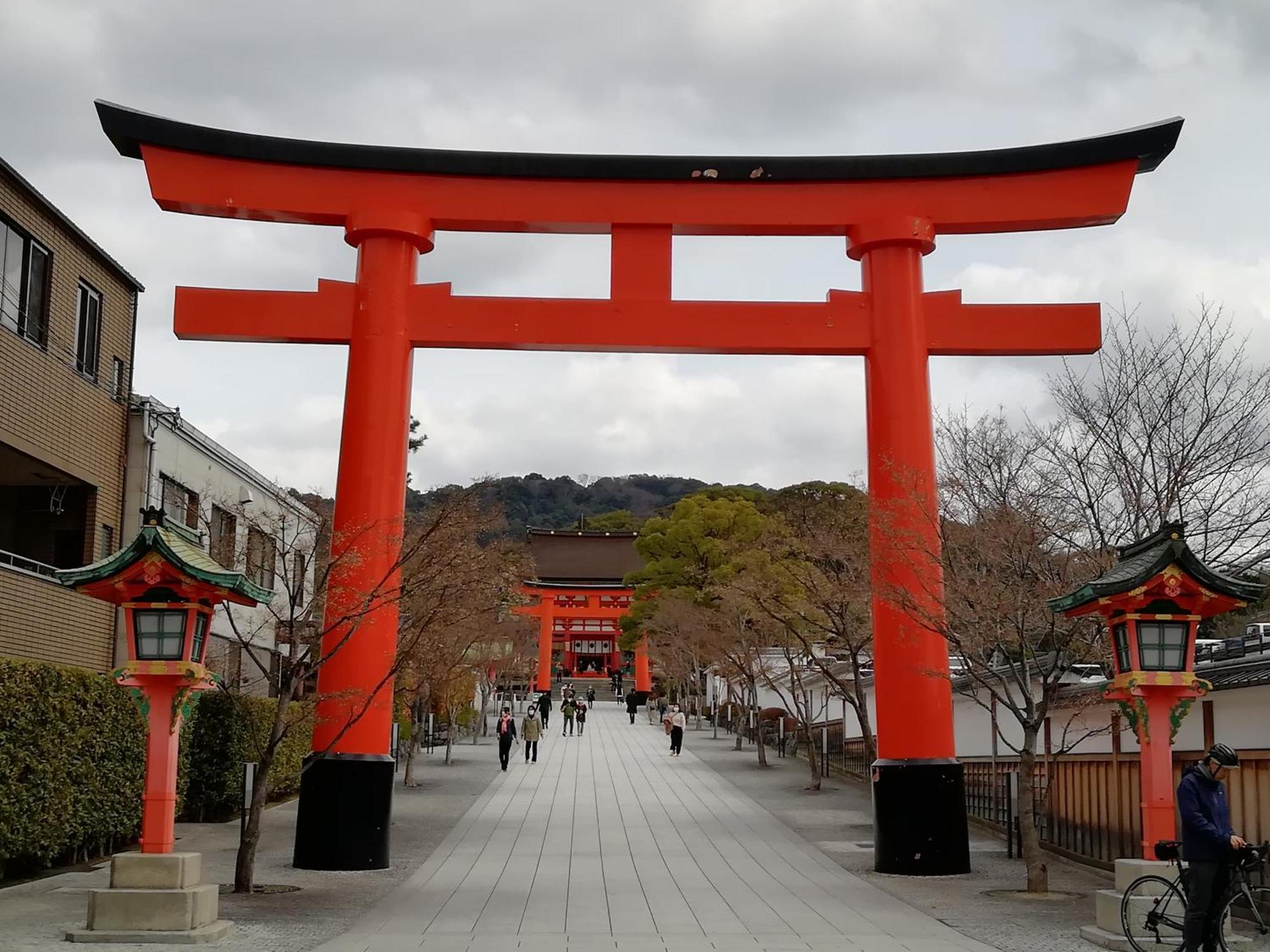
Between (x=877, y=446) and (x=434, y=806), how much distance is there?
1176cm

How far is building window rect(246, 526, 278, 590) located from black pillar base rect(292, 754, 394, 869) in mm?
2427

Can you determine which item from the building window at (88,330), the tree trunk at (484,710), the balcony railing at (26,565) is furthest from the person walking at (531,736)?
the building window at (88,330)

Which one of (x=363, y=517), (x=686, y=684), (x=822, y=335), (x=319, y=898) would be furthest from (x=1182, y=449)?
(x=686, y=684)

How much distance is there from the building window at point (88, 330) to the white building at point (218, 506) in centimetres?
134

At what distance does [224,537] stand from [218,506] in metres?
4.20

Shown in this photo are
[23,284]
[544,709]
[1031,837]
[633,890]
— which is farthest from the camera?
[544,709]

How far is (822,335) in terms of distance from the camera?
51.5ft

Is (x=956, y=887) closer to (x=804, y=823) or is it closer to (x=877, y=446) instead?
(x=877, y=446)

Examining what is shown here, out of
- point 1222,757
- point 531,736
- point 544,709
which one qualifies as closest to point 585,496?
point 544,709

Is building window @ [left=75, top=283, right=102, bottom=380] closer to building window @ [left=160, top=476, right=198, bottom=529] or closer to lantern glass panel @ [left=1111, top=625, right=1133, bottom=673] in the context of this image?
building window @ [left=160, top=476, right=198, bottom=529]

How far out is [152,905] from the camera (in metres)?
10.8

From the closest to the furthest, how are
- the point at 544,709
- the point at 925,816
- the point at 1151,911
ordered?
1. the point at 1151,911
2. the point at 925,816
3. the point at 544,709

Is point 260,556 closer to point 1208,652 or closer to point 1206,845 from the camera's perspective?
point 1208,652

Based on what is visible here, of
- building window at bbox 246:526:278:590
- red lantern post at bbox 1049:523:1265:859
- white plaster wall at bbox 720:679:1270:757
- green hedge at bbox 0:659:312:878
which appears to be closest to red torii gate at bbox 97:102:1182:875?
building window at bbox 246:526:278:590
